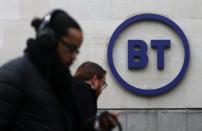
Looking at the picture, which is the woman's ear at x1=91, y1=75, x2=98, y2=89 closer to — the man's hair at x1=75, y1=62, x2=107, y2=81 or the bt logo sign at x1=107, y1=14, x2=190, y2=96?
the man's hair at x1=75, y1=62, x2=107, y2=81

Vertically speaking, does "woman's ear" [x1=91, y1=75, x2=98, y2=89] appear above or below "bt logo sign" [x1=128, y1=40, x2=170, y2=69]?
below

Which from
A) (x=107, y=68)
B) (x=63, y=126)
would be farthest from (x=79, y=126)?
(x=107, y=68)

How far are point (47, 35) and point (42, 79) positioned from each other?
23cm

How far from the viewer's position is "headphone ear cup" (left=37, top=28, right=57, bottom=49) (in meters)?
3.03

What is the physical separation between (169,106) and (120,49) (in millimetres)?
1129

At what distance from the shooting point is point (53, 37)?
3059 millimetres

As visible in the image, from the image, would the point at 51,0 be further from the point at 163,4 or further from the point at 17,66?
the point at 17,66

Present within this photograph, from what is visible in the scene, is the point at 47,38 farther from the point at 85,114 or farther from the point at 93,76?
the point at 93,76

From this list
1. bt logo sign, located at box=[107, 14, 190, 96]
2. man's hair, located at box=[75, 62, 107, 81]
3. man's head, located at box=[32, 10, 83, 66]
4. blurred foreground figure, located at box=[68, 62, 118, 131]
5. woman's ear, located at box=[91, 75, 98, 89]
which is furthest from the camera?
bt logo sign, located at box=[107, 14, 190, 96]

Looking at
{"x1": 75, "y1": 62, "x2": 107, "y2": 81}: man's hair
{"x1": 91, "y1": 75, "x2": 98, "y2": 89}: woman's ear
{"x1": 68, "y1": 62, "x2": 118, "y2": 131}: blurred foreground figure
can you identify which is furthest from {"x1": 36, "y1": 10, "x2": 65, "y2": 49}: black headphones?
{"x1": 75, "y1": 62, "x2": 107, "y2": 81}: man's hair

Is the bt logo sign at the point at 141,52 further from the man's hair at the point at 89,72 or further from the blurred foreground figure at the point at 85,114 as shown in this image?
the blurred foreground figure at the point at 85,114

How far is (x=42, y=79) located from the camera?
3088 millimetres

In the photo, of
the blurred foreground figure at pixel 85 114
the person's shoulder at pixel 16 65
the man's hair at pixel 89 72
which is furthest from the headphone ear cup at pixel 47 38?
the man's hair at pixel 89 72

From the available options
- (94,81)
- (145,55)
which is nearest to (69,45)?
(94,81)
